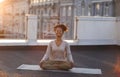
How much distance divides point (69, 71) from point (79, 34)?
10447mm

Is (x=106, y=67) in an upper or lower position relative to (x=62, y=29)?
lower

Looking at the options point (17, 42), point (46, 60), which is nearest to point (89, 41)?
point (17, 42)

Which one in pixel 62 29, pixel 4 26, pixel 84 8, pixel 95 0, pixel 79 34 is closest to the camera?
pixel 62 29

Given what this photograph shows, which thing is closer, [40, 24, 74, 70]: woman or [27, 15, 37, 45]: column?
[40, 24, 74, 70]: woman

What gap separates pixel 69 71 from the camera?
20.1 feet

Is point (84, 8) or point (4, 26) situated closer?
point (4, 26)

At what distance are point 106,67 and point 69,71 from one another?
12.3 feet

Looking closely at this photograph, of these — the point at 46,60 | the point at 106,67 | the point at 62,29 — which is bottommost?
the point at 106,67

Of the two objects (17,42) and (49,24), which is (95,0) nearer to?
(49,24)

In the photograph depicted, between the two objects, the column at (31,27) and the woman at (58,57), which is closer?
the woman at (58,57)

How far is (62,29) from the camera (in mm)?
6039

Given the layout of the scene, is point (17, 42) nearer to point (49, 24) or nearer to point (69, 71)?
point (49, 24)

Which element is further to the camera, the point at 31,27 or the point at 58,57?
the point at 31,27

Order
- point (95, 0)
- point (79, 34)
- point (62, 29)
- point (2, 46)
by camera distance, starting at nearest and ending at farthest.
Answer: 1. point (62, 29)
2. point (2, 46)
3. point (79, 34)
4. point (95, 0)
